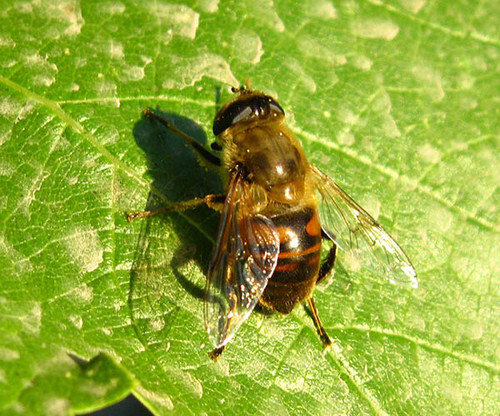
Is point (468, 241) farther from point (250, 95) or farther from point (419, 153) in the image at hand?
point (250, 95)

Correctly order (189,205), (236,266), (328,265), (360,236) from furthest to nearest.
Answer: (360,236)
(328,265)
(189,205)
(236,266)

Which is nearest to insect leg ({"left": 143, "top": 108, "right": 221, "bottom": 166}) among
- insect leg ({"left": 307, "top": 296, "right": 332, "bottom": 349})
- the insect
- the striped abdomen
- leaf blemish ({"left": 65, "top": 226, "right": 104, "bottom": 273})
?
the insect

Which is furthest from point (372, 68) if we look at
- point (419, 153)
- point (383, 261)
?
point (383, 261)

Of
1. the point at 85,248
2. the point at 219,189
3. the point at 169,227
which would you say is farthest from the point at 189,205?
the point at 85,248

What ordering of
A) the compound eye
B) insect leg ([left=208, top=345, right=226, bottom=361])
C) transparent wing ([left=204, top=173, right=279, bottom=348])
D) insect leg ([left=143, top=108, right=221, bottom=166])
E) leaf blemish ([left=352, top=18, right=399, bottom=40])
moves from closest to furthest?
transparent wing ([left=204, top=173, right=279, bottom=348])
insect leg ([left=208, top=345, right=226, bottom=361])
the compound eye
insect leg ([left=143, top=108, right=221, bottom=166])
leaf blemish ([left=352, top=18, right=399, bottom=40])

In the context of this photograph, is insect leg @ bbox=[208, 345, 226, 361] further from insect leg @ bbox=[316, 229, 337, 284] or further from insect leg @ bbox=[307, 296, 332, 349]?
insect leg @ bbox=[316, 229, 337, 284]

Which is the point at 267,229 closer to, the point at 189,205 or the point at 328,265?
the point at 189,205
